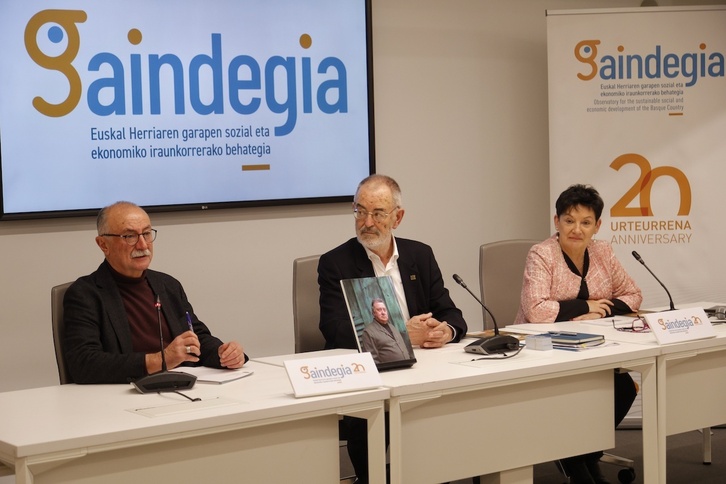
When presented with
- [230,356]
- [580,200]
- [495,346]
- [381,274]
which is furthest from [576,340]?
[230,356]

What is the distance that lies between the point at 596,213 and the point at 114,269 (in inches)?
80.5

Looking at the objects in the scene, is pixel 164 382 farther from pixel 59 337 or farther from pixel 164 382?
pixel 59 337

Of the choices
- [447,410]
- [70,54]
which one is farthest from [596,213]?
[70,54]

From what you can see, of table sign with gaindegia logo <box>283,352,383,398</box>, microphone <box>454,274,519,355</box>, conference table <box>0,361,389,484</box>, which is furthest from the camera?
microphone <box>454,274,519,355</box>

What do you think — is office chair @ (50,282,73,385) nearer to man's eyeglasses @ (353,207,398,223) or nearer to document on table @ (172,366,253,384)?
document on table @ (172,366,253,384)

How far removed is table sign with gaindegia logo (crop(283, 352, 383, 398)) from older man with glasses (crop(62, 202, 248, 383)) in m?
0.38

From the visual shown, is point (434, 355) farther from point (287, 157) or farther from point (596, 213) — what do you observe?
point (287, 157)

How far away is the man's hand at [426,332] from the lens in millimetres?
3264

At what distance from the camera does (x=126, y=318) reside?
305 cm

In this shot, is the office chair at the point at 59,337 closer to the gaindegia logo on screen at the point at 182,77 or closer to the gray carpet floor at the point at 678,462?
the gaindegia logo on screen at the point at 182,77

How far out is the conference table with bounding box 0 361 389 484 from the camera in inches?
85.4

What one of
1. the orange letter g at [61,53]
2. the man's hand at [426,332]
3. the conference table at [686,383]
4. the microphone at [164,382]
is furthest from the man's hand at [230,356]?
the orange letter g at [61,53]

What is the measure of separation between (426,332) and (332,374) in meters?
0.72

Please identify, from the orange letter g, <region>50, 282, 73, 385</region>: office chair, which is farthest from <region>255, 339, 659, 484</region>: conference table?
the orange letter g
